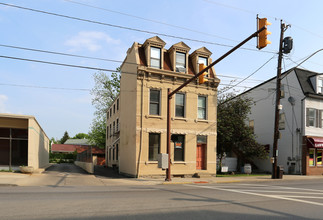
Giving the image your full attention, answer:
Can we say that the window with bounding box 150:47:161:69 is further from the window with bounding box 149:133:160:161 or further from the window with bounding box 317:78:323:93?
the window with bounding box 317:78:323:93

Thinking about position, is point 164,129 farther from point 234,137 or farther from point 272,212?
point 272,212

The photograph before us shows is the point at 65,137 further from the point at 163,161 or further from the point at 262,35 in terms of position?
the point at 262,35

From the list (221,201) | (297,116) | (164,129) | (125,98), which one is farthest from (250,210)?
(297,116)

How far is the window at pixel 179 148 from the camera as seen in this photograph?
69.5 ft

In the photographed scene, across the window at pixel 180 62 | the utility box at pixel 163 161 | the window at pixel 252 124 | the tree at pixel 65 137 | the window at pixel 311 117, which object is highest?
the window at pixel 180 62

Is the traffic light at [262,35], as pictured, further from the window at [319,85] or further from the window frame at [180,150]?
the window at [319,85]

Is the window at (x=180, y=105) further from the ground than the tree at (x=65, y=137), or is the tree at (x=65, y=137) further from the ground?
the window at (x=180, y=105)

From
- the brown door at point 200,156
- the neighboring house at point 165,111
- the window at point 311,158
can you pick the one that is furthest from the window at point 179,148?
the window at point 311,158

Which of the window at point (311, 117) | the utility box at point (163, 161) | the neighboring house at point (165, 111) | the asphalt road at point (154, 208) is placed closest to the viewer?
the asphalt road at point (154, 208)

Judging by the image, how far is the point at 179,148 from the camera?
840 inches

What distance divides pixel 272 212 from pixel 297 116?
862 inches

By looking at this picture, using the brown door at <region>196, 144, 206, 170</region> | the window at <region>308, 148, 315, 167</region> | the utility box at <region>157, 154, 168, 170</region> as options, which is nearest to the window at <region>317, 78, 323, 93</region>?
the window at <region>308, 148, 315, 167</region>

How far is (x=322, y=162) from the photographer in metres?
27.9

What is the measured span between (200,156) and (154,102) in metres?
5.70
